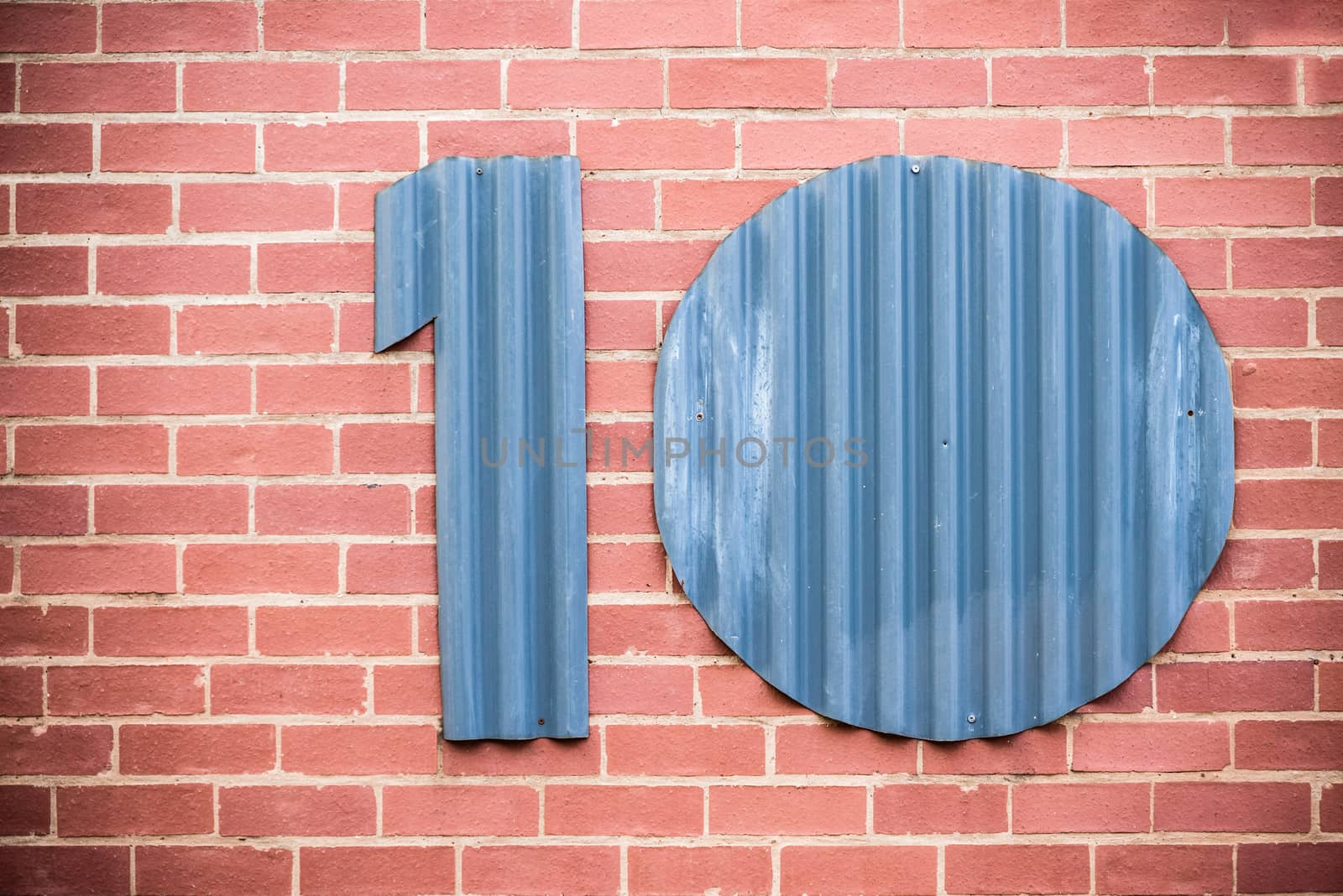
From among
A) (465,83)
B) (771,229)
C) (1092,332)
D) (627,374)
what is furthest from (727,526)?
(465,83)

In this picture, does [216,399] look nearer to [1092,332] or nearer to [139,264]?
[139,264]

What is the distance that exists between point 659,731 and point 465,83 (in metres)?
1.22

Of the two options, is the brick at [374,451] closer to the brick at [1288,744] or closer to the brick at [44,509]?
the brick at [44,509]

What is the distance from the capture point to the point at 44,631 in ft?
4.53

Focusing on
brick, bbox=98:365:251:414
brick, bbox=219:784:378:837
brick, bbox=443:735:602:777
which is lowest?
brick, bbox=219:784:378:837

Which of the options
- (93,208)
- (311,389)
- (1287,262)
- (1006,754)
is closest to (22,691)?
(311,389)

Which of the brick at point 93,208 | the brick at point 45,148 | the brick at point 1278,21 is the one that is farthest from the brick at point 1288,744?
the brick at point 45,148

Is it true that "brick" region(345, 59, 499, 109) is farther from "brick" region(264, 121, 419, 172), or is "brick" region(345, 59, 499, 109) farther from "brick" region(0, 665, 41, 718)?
"brick" region(0, 665, 41, 718)

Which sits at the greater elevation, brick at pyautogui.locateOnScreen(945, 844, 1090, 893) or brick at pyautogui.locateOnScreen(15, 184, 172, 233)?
brick at pyautogui.locateOnScreen(15, 184, 172, 233)

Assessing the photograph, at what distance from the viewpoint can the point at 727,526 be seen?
1362mm

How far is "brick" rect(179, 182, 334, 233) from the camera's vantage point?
1.38 metres

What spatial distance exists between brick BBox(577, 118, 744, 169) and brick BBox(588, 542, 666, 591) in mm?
686

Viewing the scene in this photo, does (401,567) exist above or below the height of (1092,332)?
below

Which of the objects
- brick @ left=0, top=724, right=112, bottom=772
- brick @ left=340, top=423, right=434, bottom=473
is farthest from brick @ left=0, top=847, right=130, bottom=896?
brick @ left=340, top=423, right=434, bottom=473
